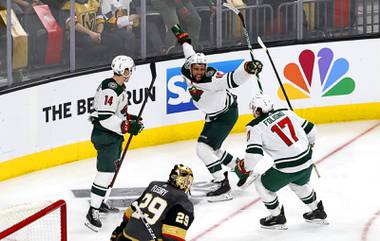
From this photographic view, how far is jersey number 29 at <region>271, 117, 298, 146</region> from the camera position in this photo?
10203mm

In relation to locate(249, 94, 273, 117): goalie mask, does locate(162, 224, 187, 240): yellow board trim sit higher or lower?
lower

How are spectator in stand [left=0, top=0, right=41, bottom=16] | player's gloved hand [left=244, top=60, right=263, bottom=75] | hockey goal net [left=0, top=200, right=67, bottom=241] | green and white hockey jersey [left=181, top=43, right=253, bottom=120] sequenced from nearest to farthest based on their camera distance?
hockey goal net [left=0, top=200, right=67, bottom=241], player's gloved hand [left=244, top=60, right=263, bottom=75], green and white hockey jersey [left=181, top=43, right=253, bottom=120], spectator in stand [left=0, top=0, right=41, bottom=16]

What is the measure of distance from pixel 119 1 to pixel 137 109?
3.46ft

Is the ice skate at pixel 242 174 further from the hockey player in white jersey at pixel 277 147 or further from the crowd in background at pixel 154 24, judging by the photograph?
the crowd in background at pixel 154 24

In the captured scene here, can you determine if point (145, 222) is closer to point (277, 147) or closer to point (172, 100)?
point (277, 147)

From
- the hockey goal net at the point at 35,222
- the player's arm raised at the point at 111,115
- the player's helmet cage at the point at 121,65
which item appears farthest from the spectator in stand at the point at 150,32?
the hockey goal net at the point at 35,222

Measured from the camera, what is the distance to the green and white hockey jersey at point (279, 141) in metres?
10.2

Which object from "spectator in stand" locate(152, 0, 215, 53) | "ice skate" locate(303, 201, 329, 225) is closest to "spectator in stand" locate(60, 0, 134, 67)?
"spectator in stand" locate(152, 0, 215, 53)

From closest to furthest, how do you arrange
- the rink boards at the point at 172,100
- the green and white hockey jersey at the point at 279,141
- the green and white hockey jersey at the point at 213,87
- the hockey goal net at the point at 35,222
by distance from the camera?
the hockey goal net at the point at 35,222 < the green and white hockey jersey at the point at 279,141 < the green and white hockey jersey at the point at 213,87 < the rink boards at the point at 172,100

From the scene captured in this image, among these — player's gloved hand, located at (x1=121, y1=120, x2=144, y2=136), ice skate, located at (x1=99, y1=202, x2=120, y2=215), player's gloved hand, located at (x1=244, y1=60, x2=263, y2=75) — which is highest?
player's gloved hand, located at (x1=244, y1=60, x2=263, y2=75)

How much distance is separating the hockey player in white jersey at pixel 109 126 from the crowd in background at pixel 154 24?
1700 millimetres

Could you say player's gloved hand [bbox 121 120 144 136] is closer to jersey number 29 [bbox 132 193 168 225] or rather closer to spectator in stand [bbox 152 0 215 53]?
jersey number 29 [bbox 132 193 168 225]

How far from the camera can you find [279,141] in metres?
10.2

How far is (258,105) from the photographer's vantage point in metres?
10.2
